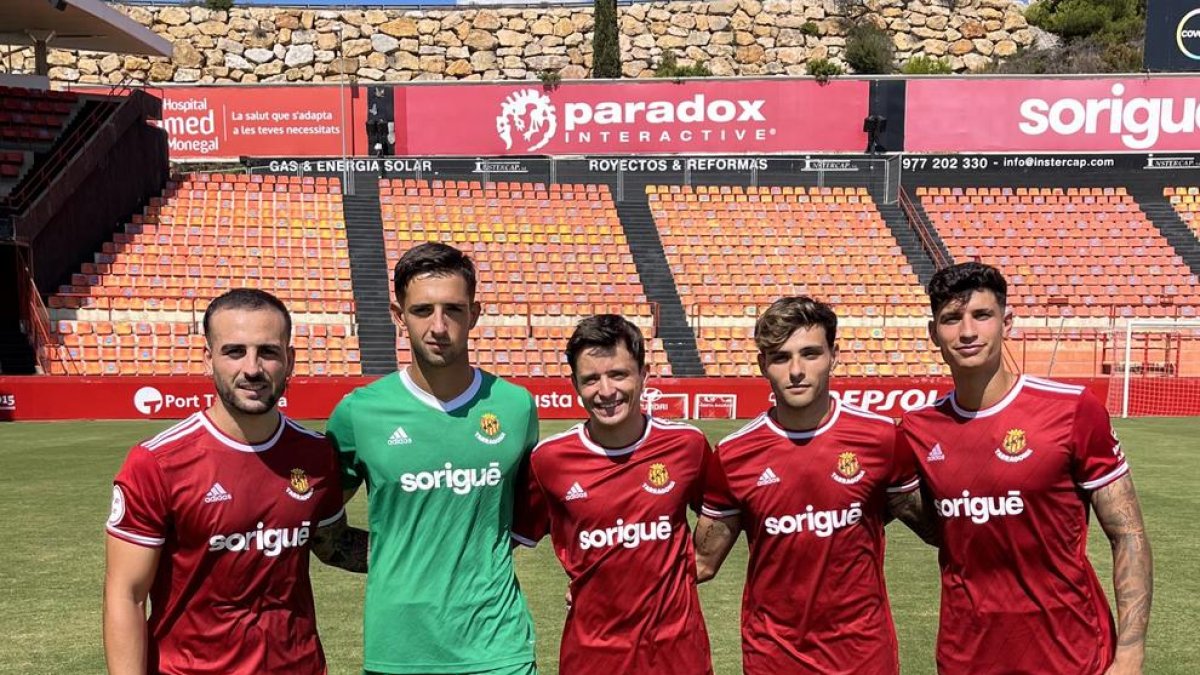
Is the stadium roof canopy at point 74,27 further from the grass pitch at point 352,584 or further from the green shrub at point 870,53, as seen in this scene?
the green shrub at point 870,53

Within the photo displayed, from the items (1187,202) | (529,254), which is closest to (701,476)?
(529,254)

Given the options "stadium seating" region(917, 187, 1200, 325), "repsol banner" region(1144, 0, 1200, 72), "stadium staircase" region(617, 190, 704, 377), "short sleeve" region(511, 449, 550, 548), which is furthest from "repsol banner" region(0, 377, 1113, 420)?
"repsol banner" region(1144, 0, 1200, 72)

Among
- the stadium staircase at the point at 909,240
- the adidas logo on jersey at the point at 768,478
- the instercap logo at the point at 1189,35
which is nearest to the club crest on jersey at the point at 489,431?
the adidas logo on jersey at the point at 768,478

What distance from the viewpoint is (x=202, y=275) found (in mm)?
20938

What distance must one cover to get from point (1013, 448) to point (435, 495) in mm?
2132

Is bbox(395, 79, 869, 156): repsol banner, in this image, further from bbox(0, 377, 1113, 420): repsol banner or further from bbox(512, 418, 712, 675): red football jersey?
bbox(512, 418, 712, 675): red football jersey

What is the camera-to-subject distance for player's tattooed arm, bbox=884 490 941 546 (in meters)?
3.56

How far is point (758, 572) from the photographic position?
352 centimetres

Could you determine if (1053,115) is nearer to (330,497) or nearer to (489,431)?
(489,431)

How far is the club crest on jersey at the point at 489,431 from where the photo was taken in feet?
11.1

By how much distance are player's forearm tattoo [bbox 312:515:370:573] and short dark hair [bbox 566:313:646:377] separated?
109 cm

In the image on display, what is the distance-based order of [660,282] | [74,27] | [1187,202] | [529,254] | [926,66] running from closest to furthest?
[660,282] < [529,254] < [74,27] < [1187,202] < [926,66]

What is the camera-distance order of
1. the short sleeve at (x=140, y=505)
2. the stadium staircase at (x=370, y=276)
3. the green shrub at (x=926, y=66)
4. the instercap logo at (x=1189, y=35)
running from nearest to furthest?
1. the short sleeve at (x=140, y=505)
2. the stadium staircase at (x=370, y=276)
3. the instercap logo at (x=1189, y=35)
4. the green shrub at (x=926, y=66)

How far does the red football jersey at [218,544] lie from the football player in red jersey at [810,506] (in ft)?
5.35
